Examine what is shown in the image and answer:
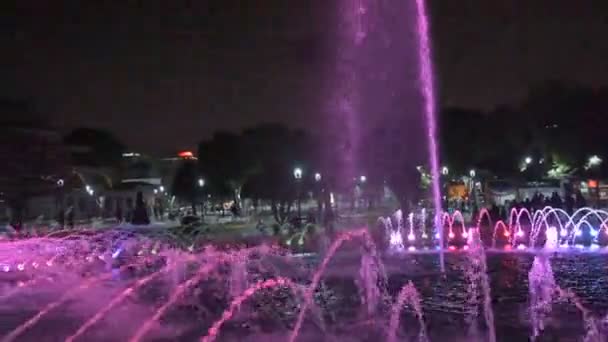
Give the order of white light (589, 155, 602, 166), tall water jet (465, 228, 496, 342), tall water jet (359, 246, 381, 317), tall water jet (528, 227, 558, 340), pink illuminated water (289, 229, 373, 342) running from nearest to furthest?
1. tall water jet (465, 228, 496, 342)
2. tall water jet (528, 227, 558, 340)
3. pink illuminated water (289, 229, 373, 342)
4. tall water jet (359, 246, 381, 317)
5. white light (589, 155, 602, 166)

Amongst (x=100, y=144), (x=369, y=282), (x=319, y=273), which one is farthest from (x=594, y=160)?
(x=100, y=144)

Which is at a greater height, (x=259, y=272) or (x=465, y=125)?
(x=465, y=125)

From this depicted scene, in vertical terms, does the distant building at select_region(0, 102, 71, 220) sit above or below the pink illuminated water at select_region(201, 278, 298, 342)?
above

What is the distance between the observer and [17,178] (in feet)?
132

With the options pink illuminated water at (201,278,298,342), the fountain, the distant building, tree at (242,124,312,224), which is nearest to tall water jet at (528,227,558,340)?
the fountain

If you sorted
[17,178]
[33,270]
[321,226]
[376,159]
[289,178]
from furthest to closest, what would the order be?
[289,178] → [376,159] → [17,178] → [321,226] → [33,270]

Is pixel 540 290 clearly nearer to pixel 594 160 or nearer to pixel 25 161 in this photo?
pixel 25 161

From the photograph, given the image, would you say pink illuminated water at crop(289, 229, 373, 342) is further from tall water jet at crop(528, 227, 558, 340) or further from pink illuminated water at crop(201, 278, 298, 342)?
tall water jet at crop(528, 227, 558, 340)

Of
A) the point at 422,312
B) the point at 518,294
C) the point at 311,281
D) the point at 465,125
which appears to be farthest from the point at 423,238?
the point at 465,125

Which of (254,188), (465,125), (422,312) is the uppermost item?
(465,125)

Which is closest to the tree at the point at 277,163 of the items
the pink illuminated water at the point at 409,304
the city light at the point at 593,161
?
the city light at the point at 593,161

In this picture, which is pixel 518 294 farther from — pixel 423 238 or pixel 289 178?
pixel 289 178

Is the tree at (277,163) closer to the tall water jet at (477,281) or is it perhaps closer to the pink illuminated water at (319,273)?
the pink illuminated water at (319,273)

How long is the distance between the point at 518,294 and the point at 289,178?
36.7m
